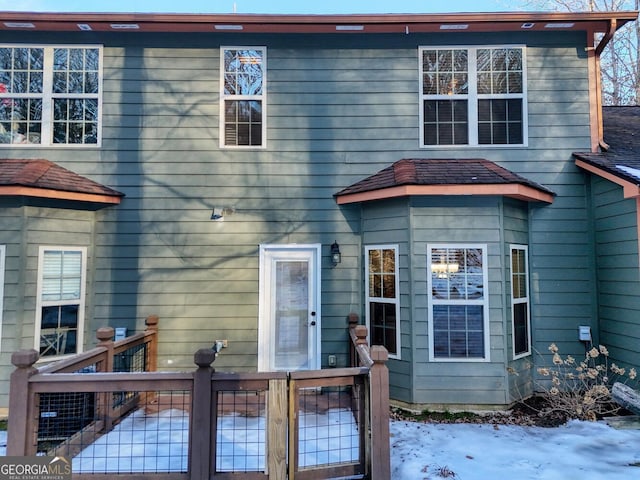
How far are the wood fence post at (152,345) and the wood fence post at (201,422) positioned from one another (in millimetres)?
2539

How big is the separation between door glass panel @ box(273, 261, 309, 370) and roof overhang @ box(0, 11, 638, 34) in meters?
3.24

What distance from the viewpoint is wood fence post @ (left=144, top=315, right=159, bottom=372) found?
5049 mm

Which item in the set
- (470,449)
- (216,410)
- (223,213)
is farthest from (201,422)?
(223,213)

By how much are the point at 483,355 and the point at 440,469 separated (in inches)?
71.8

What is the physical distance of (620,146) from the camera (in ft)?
18.0

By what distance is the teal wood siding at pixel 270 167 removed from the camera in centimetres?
523

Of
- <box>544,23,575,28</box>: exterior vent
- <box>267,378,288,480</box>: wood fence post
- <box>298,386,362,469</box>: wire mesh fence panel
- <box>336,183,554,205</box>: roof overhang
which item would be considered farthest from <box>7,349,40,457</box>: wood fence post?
<box>544,23,575,28</box>: exterior vent

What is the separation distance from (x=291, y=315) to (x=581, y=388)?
11.8ft

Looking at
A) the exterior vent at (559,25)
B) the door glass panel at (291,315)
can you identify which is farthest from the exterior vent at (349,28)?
the door glass panel at (291,315)

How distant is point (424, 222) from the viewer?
4.76 metres

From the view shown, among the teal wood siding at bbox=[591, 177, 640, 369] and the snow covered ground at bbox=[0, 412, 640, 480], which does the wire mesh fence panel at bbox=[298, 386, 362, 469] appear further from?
the teal wood siding at bbox=[591, 177, 640, 369]

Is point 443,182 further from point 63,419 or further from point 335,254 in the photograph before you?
point 63,419

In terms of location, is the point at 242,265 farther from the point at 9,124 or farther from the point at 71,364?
the point at 9,124

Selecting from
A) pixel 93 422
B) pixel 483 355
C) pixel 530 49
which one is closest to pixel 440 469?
pixel 483 355
